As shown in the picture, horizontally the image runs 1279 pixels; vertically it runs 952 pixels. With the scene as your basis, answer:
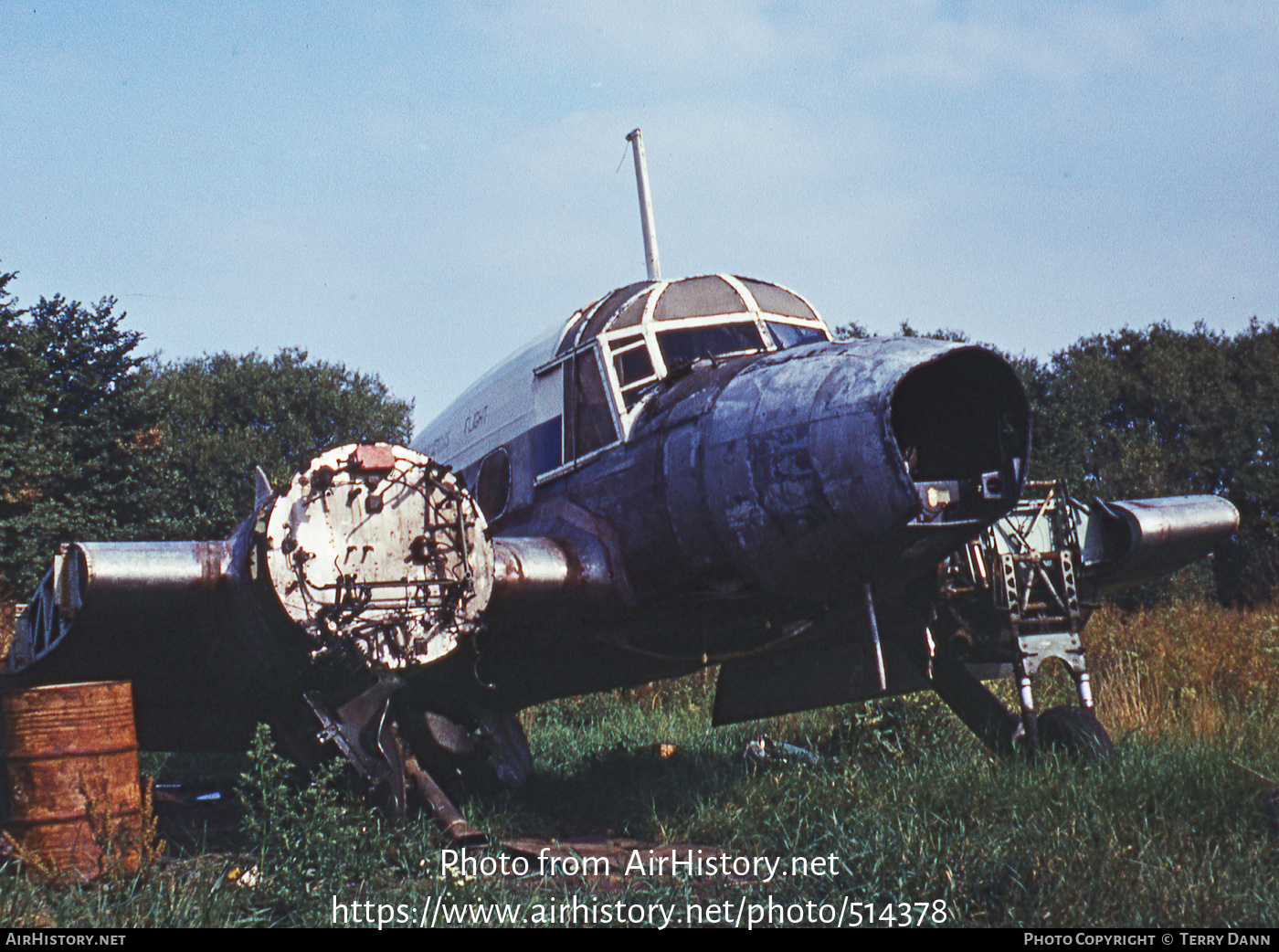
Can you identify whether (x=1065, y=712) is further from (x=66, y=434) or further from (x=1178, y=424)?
(x=1178, y=424)

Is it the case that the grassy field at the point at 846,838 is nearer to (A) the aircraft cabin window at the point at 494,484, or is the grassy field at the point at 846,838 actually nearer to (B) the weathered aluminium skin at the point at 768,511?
(B) the weathered aluminium skin at the point at 768,511

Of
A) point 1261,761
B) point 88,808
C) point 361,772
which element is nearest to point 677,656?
point 361,772

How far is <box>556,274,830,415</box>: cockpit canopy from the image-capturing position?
6.80 meters

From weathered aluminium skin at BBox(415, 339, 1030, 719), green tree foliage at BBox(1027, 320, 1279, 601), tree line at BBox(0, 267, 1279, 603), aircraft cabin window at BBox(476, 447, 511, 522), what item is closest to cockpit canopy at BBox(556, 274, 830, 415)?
weathered aluminium skin at BBox(415, 339, 1030, 719)

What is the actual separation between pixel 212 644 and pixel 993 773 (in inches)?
188

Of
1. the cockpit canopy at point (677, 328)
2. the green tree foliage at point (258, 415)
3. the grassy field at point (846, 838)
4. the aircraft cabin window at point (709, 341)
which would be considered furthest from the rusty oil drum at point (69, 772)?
the green tree foliage at point (258, 415)

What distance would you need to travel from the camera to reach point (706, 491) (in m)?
5.69

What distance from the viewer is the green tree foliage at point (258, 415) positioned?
3384 cm

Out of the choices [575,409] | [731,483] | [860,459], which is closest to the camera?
[860,459]

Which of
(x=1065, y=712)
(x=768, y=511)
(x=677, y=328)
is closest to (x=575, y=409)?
(x=677, y=328)

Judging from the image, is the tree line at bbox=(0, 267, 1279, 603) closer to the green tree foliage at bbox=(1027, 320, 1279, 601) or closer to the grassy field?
the green tree foliage at bbox=(1027, 320, 1279, 601)

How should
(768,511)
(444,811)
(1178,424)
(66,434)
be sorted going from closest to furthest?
(768,511) → (444,811) → (66,434) → (1178,424)

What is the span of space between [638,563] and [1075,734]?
10.4 ft

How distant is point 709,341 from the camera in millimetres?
6918
